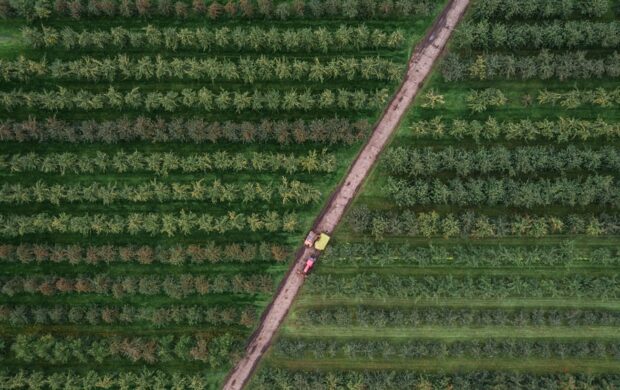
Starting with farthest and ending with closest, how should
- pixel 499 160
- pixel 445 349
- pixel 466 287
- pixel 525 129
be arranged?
pixel 525 129
pixel 499 160
pixel 466 287
pixel 445 349

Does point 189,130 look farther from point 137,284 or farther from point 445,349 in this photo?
point 445,349

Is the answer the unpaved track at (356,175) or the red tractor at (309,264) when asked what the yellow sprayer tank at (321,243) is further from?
the red tractor at (309,264)

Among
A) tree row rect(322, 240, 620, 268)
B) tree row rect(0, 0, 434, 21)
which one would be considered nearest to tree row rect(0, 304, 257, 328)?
tree row rect(322, 240, 620, 268)

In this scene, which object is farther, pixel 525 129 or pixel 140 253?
pixel 525 129

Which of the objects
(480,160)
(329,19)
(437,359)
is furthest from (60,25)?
(437,359)

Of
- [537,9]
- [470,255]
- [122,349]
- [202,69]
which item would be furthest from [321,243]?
[537,9]

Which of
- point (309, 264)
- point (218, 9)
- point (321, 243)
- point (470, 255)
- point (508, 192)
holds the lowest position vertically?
point (470, 255)

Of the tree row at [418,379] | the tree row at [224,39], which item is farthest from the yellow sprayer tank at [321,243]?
the tree row at [224,39]
